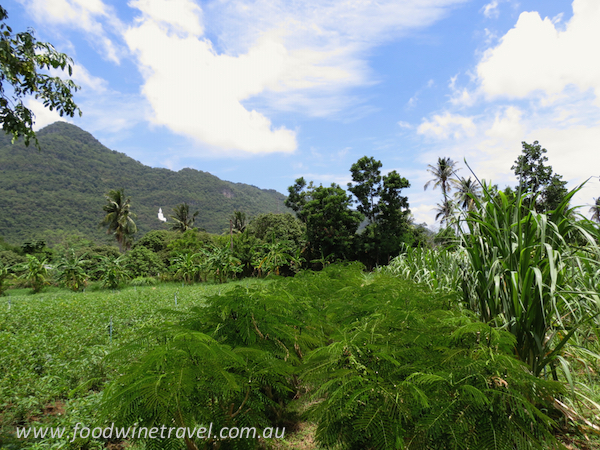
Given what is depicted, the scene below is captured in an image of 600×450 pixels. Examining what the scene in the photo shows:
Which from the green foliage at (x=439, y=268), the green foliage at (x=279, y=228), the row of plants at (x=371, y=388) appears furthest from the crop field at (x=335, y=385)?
the green foliage at (x=279, y=228)

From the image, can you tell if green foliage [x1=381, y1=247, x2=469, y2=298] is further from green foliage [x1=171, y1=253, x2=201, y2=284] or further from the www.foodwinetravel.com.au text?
green foliage [x1=171, y1=253, x2=201, y2=284]

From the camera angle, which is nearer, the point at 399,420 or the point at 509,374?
the point at 399,420

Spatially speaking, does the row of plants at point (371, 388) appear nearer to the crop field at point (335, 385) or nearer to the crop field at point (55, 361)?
the crop field at point (335, 385)

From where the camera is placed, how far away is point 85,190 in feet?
240

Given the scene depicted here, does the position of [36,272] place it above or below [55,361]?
below

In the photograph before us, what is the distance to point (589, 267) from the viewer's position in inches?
97.4

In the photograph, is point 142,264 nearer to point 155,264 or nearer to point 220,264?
point 155,264

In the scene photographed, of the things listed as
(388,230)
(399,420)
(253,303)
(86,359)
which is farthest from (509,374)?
(388,230)

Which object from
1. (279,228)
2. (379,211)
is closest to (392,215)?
(379,211)

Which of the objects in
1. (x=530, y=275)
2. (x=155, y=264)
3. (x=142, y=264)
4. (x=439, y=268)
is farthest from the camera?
(x=155, y=264)

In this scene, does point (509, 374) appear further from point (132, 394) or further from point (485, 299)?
point (132, 394)

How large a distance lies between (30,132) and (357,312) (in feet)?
12.9

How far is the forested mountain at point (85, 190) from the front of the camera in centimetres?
5491

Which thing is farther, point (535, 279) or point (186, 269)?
point (186, 269)
